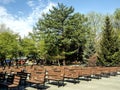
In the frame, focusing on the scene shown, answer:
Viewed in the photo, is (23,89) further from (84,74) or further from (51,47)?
(51,47)

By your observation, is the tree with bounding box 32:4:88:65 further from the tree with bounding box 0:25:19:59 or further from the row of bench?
the row of bench

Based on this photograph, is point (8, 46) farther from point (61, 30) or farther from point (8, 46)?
point (61, 30)

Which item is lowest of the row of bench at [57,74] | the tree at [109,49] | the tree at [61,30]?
the row of bench at [57,74]

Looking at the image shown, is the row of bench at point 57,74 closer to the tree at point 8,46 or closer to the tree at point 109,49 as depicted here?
the tree at point 109,49

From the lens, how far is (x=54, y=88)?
15.0 metres

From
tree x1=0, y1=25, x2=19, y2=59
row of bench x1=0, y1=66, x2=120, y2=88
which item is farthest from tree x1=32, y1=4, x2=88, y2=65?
row of bench x1=0, y1=66, x2=120, y2=88

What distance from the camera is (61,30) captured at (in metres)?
46.2

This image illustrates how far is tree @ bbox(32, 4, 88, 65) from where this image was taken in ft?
148

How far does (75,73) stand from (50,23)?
28.5 metres

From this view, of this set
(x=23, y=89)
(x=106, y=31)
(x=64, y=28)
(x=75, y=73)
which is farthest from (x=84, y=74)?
(x=64, y=28)

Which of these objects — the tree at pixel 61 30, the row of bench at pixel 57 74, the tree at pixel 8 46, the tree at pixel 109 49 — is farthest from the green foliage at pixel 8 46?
the row of bench at pixel 57 74

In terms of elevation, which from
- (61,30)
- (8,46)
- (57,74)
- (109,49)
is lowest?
(57,74)

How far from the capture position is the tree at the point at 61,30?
1774 inches

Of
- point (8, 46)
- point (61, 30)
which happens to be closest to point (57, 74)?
point (8, 46)
